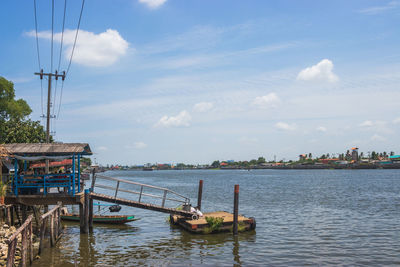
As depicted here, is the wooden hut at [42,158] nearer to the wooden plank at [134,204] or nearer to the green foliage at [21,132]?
the wooden plank at [134,204]

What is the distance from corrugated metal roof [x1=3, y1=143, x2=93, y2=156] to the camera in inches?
825

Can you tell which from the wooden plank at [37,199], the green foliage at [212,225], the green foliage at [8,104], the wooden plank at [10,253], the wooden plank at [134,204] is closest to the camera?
the wooden plank at [10,253]

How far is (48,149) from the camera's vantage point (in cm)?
2127

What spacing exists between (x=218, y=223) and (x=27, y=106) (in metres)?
43.7

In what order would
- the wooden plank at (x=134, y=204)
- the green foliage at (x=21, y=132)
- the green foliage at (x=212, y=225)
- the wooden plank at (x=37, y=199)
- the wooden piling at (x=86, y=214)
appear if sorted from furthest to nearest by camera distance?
the green foliage at (x=21, y=132) < the wooden plank at (x=134, y=204) < the green foliage at (x=212, y=225) < the wooden piling at (x=86, y=214) < the wooden plank at (x=37, y=199)

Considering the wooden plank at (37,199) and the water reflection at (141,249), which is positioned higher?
the wooden plank at (37,199)

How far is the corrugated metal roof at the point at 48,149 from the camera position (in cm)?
2095

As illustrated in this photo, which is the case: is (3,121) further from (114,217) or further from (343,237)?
(343,237)

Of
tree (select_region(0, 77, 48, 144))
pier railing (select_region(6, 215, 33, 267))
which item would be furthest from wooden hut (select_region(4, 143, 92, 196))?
tree (select_region(0, 77, 48, 144))

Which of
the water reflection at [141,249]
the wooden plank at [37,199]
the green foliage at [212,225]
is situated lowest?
the water reflection at [141,249]

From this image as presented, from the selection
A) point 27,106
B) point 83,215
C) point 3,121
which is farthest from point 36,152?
point 27,106

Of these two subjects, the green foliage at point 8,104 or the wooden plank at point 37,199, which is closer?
the wooden plank at point 37,199

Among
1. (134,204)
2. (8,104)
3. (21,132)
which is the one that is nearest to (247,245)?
(134,204)

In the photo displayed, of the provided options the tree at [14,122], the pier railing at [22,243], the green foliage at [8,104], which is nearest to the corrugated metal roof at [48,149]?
the pier railing at [22,243]
